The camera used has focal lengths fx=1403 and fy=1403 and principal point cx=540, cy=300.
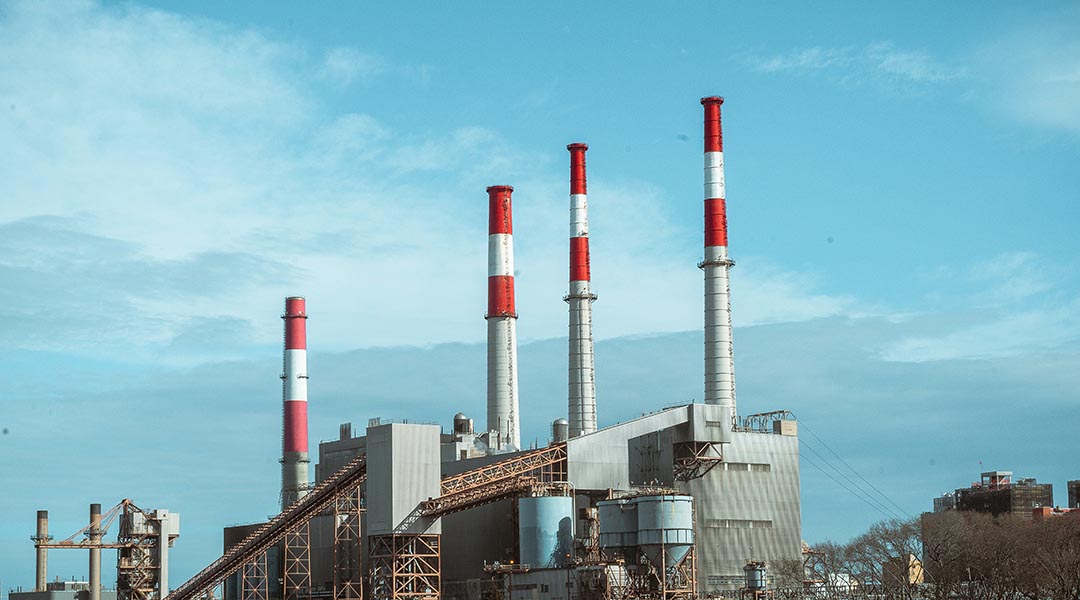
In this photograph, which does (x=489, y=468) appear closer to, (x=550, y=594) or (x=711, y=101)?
(x=550, y=594)

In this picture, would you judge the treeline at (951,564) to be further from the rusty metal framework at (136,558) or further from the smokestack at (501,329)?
the rusty metal framework at (136,558)

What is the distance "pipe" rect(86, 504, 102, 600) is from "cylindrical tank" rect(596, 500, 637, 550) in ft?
117

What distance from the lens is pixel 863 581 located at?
7444cm

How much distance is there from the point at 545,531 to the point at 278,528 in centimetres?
1630

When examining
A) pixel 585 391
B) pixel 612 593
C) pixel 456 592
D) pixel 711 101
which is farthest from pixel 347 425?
pixel 612 593

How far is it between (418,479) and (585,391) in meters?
21.4

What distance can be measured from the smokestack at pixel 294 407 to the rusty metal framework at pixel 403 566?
29.5 meters

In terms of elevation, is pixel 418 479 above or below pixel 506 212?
below

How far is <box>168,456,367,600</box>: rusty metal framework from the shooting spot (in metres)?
69.1

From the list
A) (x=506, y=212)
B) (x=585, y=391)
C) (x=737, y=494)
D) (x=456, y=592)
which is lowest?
(x=456, y=592)

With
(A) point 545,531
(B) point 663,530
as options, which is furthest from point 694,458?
(B) point 663,530

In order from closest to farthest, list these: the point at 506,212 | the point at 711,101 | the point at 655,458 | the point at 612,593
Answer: the point at 612,593 → the point at 655,458 → the point at 711,101 → the point at 506,212

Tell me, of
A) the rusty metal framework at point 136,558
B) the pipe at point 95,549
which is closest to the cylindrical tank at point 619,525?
the rusty metal framework at point 136,558

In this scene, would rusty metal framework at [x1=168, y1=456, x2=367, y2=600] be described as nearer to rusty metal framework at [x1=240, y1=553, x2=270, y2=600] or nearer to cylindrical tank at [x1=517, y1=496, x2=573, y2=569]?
rusty metal framework at [x1=240, y1=553, x2=270, y2=600]
